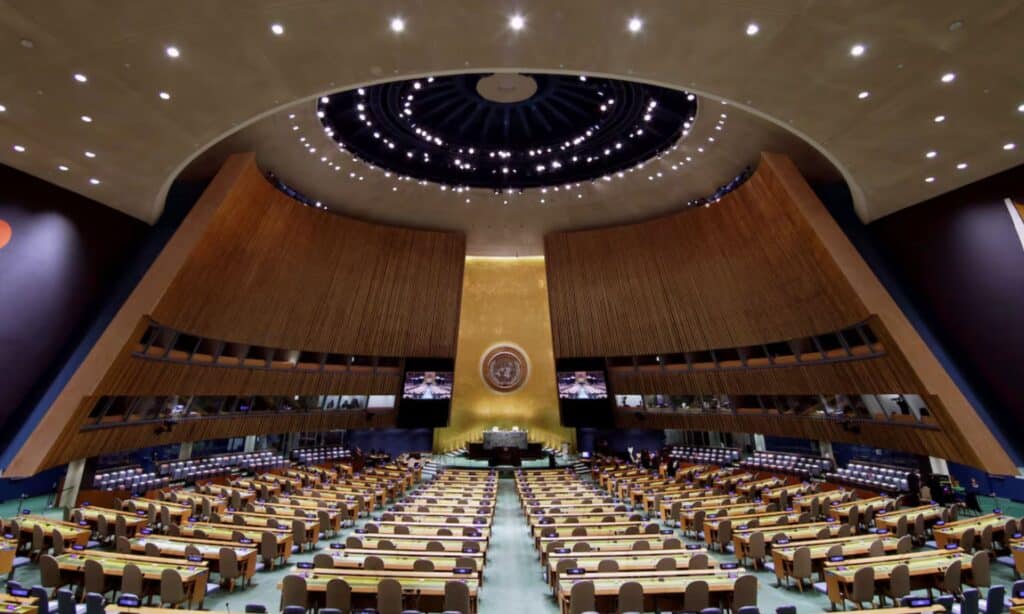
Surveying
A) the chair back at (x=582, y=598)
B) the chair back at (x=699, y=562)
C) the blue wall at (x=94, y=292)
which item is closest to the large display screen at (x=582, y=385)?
the chair back at (x=699, y=562)

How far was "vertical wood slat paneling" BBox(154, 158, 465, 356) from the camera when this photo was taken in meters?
15.3

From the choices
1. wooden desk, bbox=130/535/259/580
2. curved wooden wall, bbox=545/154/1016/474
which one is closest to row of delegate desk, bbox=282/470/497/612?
wooden desk, bbox=130/535/259/580

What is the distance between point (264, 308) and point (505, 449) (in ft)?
42.6

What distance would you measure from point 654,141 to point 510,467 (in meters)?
16.2

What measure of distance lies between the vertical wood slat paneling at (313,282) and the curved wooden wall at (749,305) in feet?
22.0

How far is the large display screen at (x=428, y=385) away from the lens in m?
24.1

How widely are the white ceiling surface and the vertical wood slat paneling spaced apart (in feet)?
12.0

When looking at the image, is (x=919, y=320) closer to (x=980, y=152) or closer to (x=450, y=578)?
(x=980, y=152)

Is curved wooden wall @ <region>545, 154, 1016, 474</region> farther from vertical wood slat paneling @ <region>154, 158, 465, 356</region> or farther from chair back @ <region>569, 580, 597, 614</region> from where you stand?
chair back @ <region>569, 580, 597, 614</region>

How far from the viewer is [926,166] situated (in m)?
12.3

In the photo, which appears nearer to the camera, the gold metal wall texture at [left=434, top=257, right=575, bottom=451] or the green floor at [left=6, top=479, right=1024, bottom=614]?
the green floor at [left=6, top=479, right=1024, bottom=614]

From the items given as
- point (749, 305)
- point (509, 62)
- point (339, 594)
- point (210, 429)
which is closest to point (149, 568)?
point (339, 594)

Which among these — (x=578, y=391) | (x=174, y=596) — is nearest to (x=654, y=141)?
(x=578, y=391)

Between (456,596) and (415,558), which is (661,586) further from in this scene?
(415,558)
